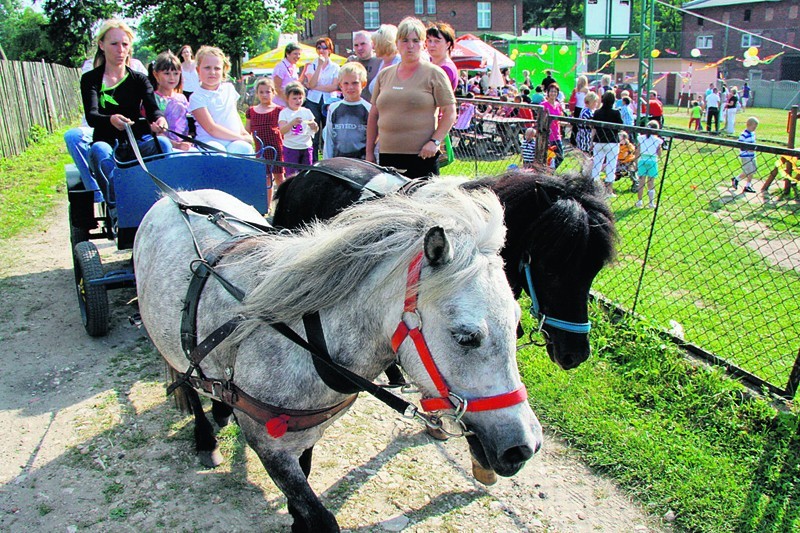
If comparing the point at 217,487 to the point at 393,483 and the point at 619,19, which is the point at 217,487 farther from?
the point at 619,19

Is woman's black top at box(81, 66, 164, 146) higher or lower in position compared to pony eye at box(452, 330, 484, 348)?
higher

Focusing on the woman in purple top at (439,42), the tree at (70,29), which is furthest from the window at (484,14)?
the woman in purple top at (439,42)

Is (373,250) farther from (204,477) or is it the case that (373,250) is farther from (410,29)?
(410,29)

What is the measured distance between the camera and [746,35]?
44062 millimetres

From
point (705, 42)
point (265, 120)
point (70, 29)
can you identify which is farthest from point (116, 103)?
point (705, 42)

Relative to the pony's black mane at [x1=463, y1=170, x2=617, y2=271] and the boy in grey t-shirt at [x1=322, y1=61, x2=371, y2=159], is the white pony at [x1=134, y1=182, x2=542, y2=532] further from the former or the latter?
the boy in grey t-shirt at [x1=322, y1=61, x2=371, y2=159]

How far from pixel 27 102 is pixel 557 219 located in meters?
16.2

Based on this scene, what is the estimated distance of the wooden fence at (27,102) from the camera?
12531mm

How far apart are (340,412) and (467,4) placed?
5137 cm

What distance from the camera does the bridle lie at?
1778mm

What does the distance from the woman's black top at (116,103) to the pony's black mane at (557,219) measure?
3.12 m

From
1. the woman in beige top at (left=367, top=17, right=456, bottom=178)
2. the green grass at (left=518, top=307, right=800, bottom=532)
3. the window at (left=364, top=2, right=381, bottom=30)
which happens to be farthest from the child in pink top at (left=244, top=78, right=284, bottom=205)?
the window at (left=364, top=2, right=381, bottom=30)

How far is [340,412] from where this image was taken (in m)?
2.38

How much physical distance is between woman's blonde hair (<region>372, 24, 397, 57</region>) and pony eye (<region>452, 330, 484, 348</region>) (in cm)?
451
